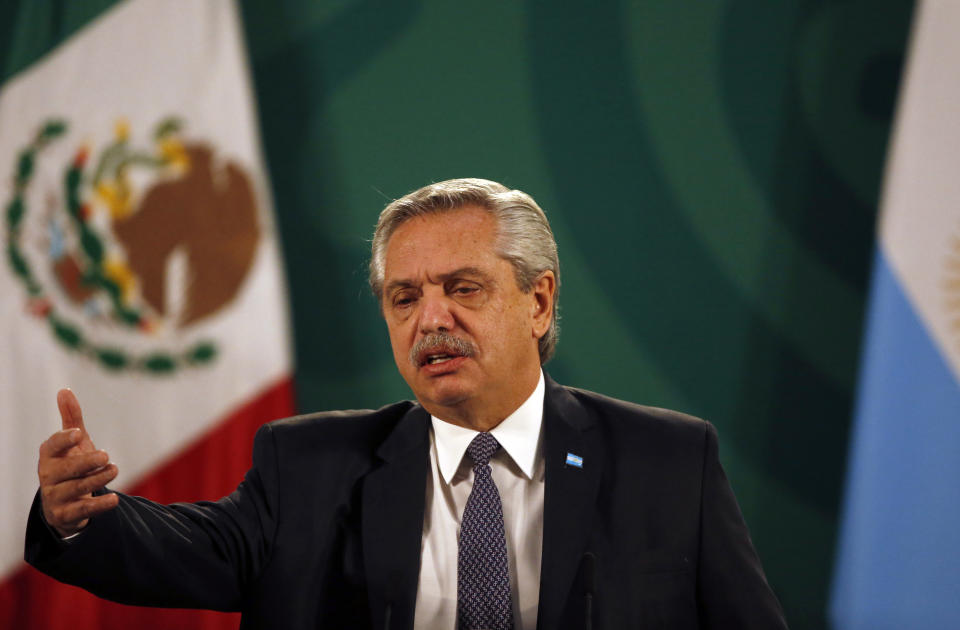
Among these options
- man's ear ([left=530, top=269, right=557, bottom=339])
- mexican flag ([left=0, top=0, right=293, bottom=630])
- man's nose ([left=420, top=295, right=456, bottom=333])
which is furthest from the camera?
mexican flag ([left=0, top=0, right=293, bottom=630])

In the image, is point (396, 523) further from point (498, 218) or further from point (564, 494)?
point (498, 218)

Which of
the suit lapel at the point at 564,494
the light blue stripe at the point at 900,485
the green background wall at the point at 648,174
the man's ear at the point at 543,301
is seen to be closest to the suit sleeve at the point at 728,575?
the suit lapel at the point at 564,494

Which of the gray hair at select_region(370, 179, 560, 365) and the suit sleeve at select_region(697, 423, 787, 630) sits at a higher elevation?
the gray hair at select_region(370, 179, 560, 365)

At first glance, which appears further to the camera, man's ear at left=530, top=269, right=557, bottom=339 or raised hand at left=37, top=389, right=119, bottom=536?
man's ear at left=530, top=269, right=557, bottom=339

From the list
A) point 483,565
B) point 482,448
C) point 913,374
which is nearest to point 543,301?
point 482,448

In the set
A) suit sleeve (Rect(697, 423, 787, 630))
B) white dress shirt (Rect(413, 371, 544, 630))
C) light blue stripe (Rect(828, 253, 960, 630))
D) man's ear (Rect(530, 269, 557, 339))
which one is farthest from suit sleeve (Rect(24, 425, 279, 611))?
light blue stripe (Rect(828, 253, 960, 630))

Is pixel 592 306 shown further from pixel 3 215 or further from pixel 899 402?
pixel 3 215

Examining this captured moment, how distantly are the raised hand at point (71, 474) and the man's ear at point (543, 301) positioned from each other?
2.79 feet

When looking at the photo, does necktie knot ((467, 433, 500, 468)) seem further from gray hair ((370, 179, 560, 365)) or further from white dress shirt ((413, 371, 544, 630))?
gray hair ((370, 179, 560, 365))

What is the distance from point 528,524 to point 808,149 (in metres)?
2.08

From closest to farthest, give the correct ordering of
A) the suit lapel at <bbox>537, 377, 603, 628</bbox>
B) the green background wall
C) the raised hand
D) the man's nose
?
the raised hand → the suit lapel at <bbox>537, 377, 603, 628</bbox> → the man's nose → the green background wall

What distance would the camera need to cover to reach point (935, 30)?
8.75 ft

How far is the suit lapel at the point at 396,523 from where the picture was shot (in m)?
1.55

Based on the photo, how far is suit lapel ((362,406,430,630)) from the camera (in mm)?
1546
